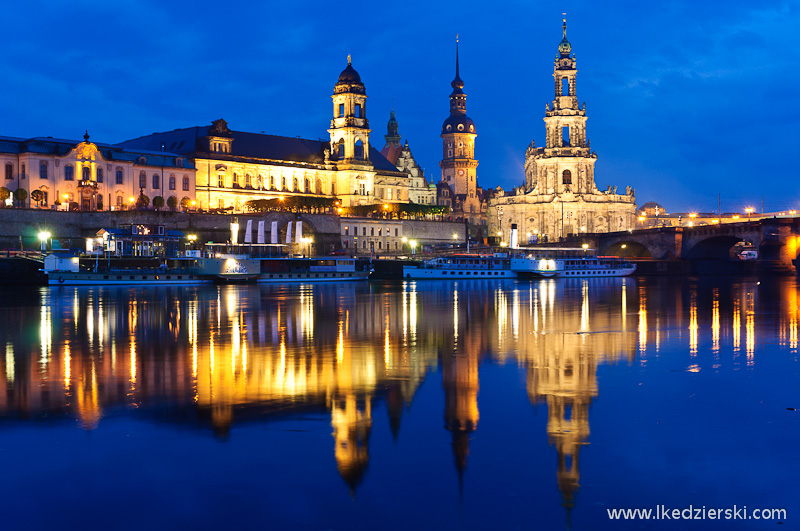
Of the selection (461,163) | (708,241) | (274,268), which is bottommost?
(274,268)

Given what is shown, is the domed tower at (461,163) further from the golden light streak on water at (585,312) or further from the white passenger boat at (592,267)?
the golden light streak on water at (585,312)

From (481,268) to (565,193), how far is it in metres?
60.5

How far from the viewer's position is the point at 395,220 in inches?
4692

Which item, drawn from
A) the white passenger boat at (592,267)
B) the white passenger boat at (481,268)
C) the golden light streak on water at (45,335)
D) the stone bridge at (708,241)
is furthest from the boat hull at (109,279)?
the stone bridge at (708,241)

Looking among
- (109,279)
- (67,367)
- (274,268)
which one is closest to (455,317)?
(67,367)

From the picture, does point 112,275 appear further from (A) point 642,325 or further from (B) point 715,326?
(B) point 715,326

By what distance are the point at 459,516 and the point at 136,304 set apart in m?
34.9

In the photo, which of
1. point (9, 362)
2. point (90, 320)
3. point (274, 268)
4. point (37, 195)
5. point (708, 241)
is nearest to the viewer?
point (9, 362)

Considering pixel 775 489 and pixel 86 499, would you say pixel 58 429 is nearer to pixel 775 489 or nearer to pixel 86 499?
pixel 86 499

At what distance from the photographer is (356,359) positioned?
838 inches

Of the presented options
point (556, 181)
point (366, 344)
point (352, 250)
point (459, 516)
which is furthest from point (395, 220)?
point (459, 516)

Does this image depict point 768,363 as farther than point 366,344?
No

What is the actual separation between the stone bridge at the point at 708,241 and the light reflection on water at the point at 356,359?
54.6 m

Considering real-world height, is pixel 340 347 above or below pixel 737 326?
above
